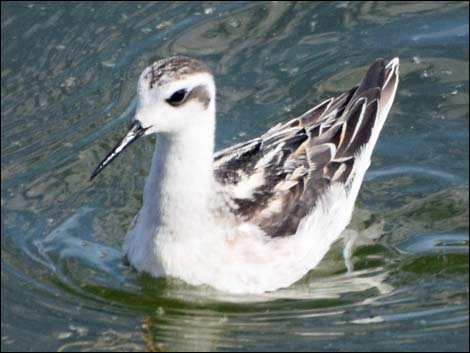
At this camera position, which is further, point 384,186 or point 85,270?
point 384,186

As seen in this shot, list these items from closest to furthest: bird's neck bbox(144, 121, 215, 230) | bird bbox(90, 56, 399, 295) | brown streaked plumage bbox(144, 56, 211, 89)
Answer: brown streaked plumage bbox(144, 56, 211, 89), bird bbox(90, 56, 399, 295), bird's neck bbox(144, 121, 215, 230)

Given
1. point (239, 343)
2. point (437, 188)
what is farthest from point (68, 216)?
point (437, 188)

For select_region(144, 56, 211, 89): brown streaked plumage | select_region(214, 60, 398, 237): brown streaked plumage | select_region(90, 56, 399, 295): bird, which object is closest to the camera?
select_region(144, 56, 211, 89): brown streaked plumage

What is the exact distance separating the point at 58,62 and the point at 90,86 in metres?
0.48

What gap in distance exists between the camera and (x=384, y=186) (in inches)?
398

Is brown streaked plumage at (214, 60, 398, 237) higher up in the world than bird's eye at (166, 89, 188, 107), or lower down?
lower down

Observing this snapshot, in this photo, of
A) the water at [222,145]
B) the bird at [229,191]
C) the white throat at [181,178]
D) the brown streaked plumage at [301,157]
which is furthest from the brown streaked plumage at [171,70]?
the water at [222,145]

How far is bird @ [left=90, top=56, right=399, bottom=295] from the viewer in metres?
8.09

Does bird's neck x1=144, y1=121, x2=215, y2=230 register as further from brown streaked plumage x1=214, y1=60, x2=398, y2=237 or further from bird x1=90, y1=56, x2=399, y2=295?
brown streaked plumage x1=214, y1=60, x2=398, y2=237

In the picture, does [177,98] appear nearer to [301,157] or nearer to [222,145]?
[301,157]

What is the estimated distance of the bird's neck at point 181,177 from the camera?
8234 mm

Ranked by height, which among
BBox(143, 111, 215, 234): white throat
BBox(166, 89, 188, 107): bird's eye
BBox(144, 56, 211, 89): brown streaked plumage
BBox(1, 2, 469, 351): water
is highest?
BBox(144, 56, 211, 89): brown streaked plumage

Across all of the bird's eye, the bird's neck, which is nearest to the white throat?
the bird's neck

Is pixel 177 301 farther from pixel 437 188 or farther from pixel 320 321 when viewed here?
pixel 437 188
